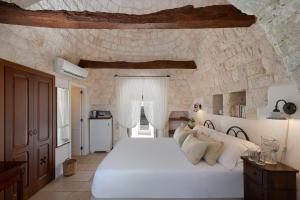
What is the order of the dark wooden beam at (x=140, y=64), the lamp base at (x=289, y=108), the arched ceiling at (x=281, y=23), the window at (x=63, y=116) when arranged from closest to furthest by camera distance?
the arched ceiling at (x=281, y=23) → the lamp base at (x=289, y=108) → the window at (x=63, y=116) → the dark wooden beam at (x=140, y=64)

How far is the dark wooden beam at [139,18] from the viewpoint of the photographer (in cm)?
208

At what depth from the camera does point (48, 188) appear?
323 centimetres

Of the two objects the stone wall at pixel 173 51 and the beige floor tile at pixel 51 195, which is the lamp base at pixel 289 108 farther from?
the beige floor tile at pixel 51 195

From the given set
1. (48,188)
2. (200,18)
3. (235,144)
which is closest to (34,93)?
(48,188)

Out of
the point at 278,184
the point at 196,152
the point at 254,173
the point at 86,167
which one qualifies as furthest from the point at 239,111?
the point at 86,167

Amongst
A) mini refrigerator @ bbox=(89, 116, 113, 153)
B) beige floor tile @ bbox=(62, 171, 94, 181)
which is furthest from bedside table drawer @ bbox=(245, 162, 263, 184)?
mini refrigerator @ bbox=(89, 116, 113, 153)

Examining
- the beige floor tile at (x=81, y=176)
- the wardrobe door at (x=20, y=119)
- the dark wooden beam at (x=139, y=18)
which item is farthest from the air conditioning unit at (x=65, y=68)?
the beige floor tile at (x=81, y=176)

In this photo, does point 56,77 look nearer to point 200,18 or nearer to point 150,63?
point 150,63

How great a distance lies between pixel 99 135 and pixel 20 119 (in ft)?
10.1

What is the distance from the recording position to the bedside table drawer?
1.80 metres

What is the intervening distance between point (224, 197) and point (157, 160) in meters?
0.92

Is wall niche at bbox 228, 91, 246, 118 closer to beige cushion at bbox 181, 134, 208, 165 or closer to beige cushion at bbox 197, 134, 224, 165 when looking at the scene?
beige cushion at bbox 197, 134, 224, 165

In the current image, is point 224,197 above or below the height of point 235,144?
below

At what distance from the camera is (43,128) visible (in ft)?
10.6
